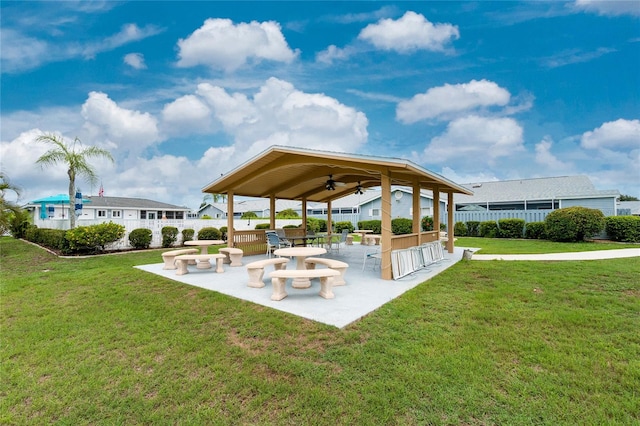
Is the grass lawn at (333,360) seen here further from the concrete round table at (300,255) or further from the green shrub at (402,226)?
the green shrub at (402,226)

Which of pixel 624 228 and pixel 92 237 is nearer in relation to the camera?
pixel 92 237

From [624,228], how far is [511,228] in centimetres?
443

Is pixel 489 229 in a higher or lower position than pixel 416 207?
lower

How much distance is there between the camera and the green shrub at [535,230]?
15.6 metres

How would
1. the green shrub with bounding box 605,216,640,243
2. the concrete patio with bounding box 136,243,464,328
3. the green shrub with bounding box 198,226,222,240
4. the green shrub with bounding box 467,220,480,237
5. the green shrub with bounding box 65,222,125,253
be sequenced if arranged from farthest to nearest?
the green shrub with bounding box 467,220,480,237, the green shrub with bounding box 198,226,222,240, the green shrub with bounding box 605,216,640,243, the green shrub with bounding box 65,222,125,253, the concrete patio with bounding box 136,243,464,328

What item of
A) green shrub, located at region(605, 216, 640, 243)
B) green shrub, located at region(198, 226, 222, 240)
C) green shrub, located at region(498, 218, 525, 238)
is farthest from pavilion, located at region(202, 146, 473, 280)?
green shrub, located at region(605, 216, 640, 243)

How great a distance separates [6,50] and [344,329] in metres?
13.5

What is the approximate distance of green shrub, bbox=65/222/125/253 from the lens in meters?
12.1

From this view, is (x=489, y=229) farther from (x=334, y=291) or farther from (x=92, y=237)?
(x=92, y=237)

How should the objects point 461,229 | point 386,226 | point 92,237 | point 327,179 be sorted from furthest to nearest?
point 461,229 → point 92,237 → point 327,179 → point 386,226

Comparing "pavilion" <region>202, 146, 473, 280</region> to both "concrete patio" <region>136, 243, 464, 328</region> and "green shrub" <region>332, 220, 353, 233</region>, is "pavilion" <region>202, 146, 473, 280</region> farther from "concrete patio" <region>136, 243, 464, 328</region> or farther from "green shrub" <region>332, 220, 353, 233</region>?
"green shrub" <region>332, 220, 353, 233</region>

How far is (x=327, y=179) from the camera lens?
11.6 m

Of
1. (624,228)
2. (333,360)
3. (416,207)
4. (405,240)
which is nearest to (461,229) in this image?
(624,228)

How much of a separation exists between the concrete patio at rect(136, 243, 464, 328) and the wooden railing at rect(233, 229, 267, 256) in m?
2.71
